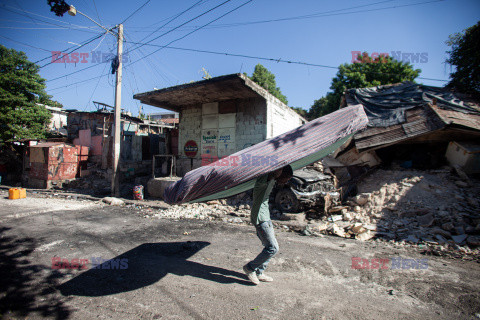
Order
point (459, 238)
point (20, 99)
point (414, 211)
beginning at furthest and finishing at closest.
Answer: point (20, 99), point (414, 211), point (459, 238)

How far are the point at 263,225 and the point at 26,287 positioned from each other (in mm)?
3358

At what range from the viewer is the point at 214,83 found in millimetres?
9109

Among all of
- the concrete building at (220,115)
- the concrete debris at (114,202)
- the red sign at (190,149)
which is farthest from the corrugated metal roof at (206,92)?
the concrete debris at (114,202)

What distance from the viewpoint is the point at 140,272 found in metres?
3.45

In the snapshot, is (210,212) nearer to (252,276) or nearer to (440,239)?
(252,276)

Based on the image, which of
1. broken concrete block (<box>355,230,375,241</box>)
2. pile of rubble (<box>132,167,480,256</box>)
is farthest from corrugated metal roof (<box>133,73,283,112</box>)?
broken concrete block (<box>355,230,375,241</box>)

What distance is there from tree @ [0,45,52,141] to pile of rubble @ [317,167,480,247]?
73.7ft

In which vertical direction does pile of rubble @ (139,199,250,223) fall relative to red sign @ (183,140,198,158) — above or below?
below

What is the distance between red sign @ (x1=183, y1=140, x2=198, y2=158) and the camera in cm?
1195

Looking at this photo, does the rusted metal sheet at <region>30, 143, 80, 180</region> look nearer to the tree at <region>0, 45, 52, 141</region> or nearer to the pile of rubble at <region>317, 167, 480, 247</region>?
the tree at <region>0, 45, 52, 141</region>

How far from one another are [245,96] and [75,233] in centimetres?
827

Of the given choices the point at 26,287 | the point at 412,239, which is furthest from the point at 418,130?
the point at 26,287

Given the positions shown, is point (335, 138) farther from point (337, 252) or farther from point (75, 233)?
point (75, 233)

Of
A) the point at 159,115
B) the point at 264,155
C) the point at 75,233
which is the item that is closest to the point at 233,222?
the point at 75,233
